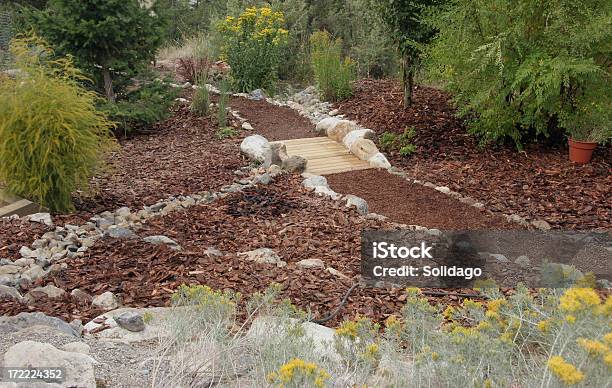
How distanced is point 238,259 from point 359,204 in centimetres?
149

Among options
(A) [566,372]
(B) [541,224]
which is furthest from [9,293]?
(B) [541,224]

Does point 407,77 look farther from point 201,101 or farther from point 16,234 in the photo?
point 16,234

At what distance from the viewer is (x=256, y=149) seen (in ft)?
21.4

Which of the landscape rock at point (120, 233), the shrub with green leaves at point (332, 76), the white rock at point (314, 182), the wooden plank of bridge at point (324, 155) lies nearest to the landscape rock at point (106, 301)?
the landscape rock at point (120, 233)

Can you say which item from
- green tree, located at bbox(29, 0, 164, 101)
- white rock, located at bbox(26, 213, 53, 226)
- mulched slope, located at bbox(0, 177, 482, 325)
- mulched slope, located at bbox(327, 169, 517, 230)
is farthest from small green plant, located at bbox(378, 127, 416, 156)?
white rock, located at bbox(26, 213, 53, 226)

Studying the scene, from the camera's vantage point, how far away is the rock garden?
2.10 metres

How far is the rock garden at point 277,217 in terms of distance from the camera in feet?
6.90

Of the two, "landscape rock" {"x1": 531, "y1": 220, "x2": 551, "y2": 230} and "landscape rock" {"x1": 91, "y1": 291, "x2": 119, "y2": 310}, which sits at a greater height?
"landscape rock" {"x1": 91, "y1": 291, "x2": 119, "y2": 310}

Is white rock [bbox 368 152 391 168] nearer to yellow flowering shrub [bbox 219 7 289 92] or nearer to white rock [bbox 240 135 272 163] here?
white rock [bbox 240 135 272 163]

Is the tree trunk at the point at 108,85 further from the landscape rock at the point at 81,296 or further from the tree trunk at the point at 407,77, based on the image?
the landscape rock at the point at 81,296

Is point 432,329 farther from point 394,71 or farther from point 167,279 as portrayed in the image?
point 394,71

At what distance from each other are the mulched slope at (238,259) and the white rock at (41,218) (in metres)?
0.56

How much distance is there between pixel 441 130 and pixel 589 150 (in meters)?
1.78

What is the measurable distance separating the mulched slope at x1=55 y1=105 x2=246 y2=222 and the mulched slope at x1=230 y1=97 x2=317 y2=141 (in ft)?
2.15
